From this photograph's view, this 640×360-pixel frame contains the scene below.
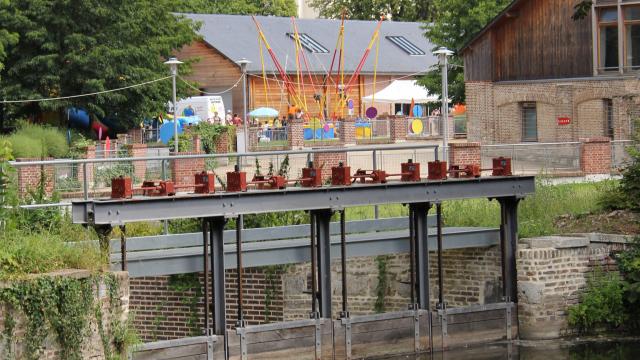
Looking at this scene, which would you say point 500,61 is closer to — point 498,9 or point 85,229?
point 498,9

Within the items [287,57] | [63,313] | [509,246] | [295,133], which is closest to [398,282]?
[509,246]

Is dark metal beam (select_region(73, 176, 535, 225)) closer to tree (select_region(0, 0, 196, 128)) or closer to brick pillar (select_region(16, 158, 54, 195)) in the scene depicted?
brick pillar (select_region(16, 158, 54, 195))

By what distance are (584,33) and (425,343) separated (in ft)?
82.1

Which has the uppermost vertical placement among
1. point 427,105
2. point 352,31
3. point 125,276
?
point 352,31

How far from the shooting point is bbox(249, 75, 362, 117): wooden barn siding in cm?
7225

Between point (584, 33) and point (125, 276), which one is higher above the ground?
point (584, 33)

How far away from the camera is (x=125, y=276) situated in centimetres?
1936

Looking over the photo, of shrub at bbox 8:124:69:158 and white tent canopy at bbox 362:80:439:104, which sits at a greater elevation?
white tent canopy at bbox 362:80:439:104

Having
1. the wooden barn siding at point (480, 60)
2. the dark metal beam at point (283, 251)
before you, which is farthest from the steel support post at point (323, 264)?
the wooden barn siding at point (480, 60)

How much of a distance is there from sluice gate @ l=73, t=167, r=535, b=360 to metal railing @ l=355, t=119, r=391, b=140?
Answer: 99.2ft

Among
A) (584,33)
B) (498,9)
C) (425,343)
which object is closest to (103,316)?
(425,343)

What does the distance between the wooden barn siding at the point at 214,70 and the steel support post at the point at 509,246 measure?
154 ft

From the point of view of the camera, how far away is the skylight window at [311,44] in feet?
251

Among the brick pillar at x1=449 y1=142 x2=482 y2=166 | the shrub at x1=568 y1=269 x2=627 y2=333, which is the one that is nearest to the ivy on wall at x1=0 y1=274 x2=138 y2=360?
the shrub at x1=568 y1=269 x2=627 y2=333
